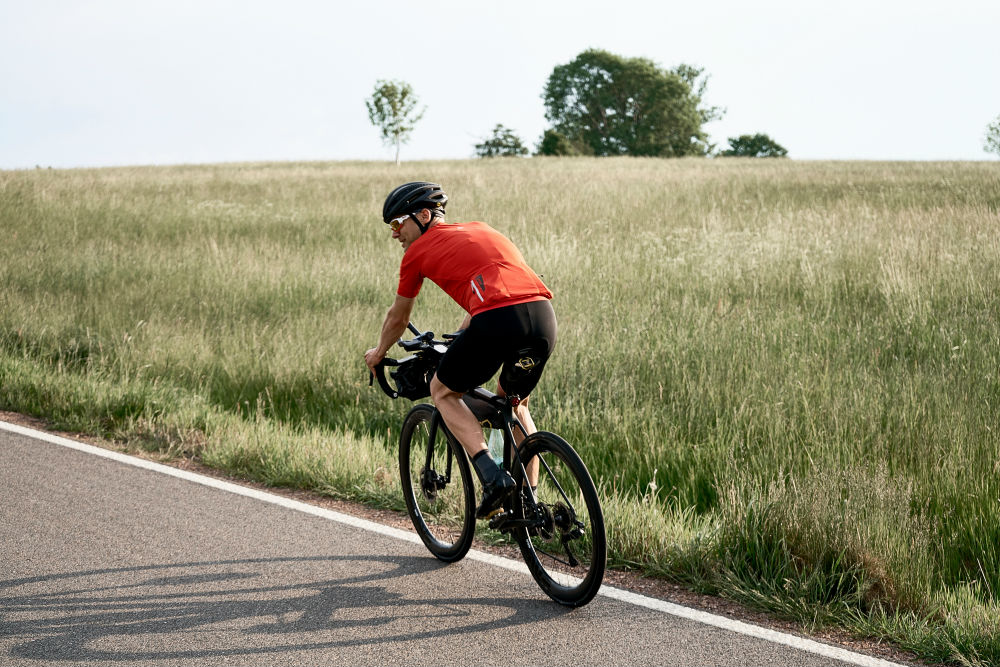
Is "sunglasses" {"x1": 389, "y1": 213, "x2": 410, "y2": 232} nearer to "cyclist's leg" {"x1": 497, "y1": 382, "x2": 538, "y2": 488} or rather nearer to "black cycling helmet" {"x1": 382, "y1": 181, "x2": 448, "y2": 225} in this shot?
"black cycling helmet" {"x1": 382, "y1": 181, "x2": 448, "y2": 225}

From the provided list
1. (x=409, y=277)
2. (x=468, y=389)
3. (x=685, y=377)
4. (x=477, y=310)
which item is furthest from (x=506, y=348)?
(x=685, y=377)

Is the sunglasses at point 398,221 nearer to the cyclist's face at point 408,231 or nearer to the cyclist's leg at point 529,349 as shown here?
the cyclist's face at point 408,231

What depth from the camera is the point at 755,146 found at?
80.7 metres

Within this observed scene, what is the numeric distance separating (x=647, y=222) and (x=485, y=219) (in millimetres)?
3241

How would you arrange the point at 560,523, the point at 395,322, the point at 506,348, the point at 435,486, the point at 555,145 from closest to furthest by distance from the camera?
the point at 506,348 < the point at 560,523 < the point at 395,322 < the point at 435,486 < the point at 555,145

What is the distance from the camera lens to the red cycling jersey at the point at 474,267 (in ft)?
13.3

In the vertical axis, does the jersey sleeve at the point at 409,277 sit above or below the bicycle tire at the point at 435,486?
above

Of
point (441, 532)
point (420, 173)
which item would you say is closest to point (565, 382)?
point (441, 532)

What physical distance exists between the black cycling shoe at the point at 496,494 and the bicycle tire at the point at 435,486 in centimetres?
39

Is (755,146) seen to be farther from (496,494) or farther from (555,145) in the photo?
(496,494)

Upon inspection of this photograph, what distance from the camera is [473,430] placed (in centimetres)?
432

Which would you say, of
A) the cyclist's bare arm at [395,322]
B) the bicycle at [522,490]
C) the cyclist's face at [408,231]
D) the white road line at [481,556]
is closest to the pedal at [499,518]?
the bicycle at [522,490]

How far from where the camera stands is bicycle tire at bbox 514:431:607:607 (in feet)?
12.8

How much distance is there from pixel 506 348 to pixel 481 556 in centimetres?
148
